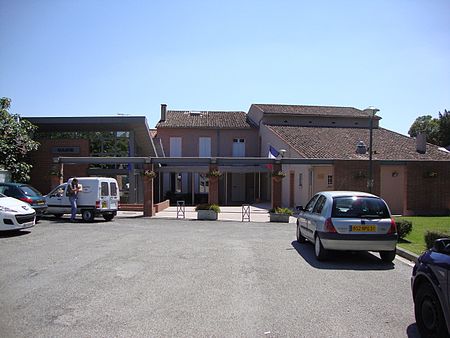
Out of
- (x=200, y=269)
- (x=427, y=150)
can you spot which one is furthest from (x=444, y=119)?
(x=200, y=269)

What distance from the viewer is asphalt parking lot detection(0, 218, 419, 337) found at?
4.99m

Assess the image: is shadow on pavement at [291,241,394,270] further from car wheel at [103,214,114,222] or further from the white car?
car wheel at [103,214,114,222]

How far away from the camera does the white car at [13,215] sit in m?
12.3

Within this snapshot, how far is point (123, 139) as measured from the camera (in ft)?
94.6

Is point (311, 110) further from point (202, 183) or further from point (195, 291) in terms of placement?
point (195, 291)

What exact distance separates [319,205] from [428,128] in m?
49.7

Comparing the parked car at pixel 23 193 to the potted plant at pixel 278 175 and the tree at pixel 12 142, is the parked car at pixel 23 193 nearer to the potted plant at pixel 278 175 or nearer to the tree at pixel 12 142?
the tree at pixel 12 142

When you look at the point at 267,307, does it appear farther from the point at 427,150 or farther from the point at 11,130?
the point at 427,150

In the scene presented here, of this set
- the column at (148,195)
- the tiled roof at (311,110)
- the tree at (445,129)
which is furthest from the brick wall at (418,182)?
the tree at (445,129)

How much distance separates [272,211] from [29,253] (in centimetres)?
1202

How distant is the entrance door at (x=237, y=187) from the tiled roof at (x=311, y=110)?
232 inches

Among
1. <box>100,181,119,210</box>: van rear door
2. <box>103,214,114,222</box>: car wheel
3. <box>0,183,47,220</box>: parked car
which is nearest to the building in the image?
<box>100,181,119,210</box>: van rear door

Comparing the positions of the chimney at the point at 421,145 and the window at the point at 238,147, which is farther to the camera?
the window at the point at 238,147

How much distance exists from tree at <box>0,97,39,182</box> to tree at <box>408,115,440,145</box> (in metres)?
38.3
